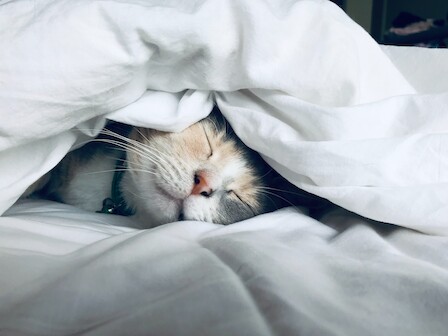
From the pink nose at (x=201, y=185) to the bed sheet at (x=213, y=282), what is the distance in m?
0.14

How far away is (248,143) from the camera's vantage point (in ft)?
2.79

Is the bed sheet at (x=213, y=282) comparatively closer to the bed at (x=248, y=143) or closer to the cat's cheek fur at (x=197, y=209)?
the bed at (x=248, y=143)

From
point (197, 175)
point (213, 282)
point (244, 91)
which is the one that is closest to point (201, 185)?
point (197, 175)

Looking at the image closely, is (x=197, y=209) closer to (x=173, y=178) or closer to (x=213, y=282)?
(x=173, y=178)

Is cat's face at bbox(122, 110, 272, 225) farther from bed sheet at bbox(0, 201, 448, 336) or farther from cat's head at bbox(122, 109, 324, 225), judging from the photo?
bed sheet at bbox(0, 201, 448, 336)

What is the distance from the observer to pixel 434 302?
55 centimetres

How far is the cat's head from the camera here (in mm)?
878

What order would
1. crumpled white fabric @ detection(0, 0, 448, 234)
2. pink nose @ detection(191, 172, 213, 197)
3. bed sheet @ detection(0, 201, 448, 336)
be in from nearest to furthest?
1. bed sheet @ detection(0, 201, 448, 336)
2. crumpled white fabric @ detection(0, 0, 448, 234)
3. pink nose @ detection(191, 172, 213, 197)

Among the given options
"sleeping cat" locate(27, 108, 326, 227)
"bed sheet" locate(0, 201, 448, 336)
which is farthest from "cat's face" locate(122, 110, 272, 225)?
"bed sheet" locate(0, 201, 448, 336)

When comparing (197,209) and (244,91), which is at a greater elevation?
(244,91)

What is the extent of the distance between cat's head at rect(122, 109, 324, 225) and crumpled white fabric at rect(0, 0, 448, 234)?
68 mm

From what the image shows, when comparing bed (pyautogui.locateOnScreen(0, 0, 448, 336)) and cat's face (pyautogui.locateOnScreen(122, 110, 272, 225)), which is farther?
cat's face (pyautogui.locateOnScreen(122, 110, 272, 225))

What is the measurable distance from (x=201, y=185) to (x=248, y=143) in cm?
11

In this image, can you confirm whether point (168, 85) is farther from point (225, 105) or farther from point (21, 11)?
→ point (21, 11)
